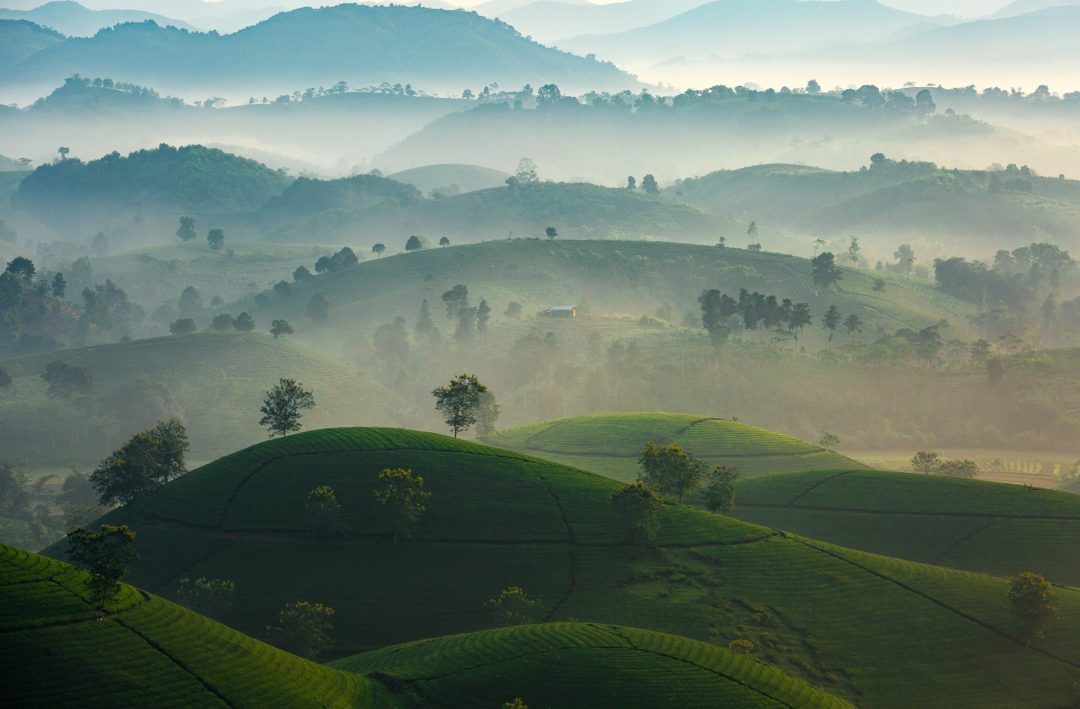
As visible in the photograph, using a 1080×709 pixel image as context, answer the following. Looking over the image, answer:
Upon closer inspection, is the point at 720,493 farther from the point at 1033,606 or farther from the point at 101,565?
the point at 101,565

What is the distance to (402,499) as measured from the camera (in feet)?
375

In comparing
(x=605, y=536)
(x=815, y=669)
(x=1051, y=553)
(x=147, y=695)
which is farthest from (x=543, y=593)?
(x=1051, y=553)

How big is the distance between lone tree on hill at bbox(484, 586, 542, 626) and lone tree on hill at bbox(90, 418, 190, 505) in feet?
173

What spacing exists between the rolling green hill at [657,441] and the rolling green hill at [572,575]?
4256 cm

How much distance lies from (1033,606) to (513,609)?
4973cm

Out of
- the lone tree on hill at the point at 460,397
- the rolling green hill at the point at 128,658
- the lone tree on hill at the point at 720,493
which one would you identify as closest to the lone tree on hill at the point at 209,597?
the rolling green hill at the point at 128,658

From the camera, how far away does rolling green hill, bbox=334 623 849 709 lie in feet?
268

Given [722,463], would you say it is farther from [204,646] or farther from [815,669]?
[204,646]

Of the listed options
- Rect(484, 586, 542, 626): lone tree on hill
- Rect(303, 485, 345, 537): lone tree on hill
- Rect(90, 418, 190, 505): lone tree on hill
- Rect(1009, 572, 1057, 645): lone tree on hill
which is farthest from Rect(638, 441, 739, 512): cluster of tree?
Rect(90, 418, 190, 505): lone tree on hill

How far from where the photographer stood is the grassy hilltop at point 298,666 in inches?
2857

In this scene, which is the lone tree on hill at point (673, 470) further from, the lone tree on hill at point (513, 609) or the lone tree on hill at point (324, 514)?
the lone tree on hill at point (324, 514)

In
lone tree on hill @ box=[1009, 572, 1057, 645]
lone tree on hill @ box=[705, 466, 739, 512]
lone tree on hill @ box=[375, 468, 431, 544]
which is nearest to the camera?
lone tree on hill @ box=[1009, 572, 1057, 645]

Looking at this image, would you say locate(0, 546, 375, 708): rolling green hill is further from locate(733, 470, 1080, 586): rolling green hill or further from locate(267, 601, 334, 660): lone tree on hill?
locate(733, 470, 1080, 586): rolling green hill

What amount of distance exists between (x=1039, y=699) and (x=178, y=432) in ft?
368
